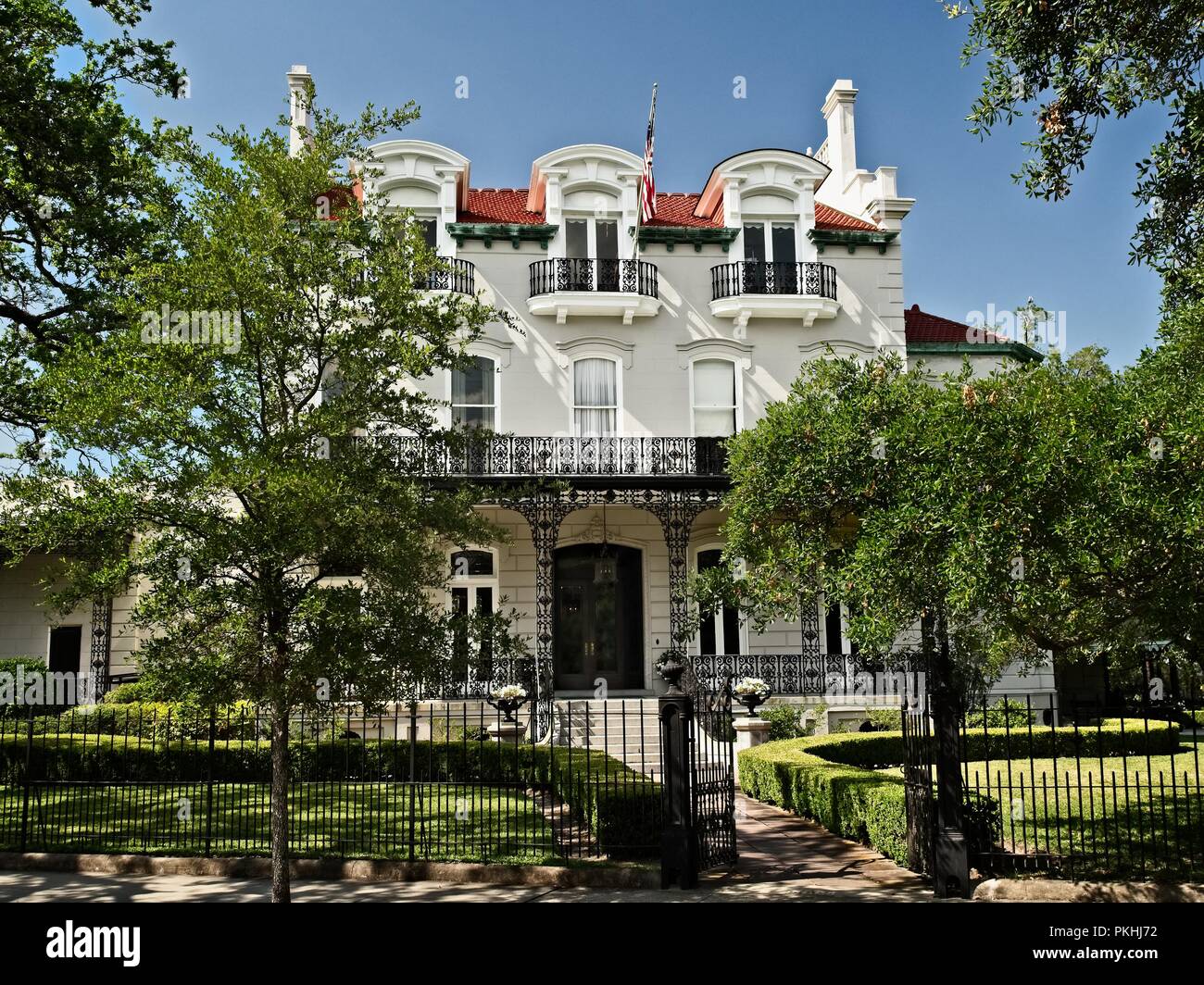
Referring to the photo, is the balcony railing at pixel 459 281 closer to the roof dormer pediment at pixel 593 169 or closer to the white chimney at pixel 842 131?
the roof dormer pediment at pixel 593 169

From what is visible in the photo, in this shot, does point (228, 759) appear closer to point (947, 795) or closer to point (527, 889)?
point (527, 889)

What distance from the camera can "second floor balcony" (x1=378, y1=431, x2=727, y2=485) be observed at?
2175 cm

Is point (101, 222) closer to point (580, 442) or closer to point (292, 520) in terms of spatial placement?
point (292, 520)

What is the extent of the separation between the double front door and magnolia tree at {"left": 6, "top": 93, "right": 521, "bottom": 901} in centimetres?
1475

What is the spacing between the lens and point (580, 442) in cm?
2283

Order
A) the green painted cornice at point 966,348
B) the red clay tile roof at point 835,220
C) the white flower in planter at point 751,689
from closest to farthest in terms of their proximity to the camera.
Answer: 1. the white flower in planter at point 751,689
2. the red clay tile roof at point 835,220
3. the green painted cornice at point 966,348

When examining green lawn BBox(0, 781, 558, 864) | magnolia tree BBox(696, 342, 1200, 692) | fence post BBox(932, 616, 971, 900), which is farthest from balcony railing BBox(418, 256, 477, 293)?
fence post BBox(932, 616, 971, 900)

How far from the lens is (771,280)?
23.9m

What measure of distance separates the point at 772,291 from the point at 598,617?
877 centimetres

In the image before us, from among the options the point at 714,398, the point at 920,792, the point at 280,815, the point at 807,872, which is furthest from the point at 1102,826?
the point at 714,398

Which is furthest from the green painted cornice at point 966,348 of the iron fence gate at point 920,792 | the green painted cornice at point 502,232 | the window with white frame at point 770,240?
the iron fence gate at point 920,792

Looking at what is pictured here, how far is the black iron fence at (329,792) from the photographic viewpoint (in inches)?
420

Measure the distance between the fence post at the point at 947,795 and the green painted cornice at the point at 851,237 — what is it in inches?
648
